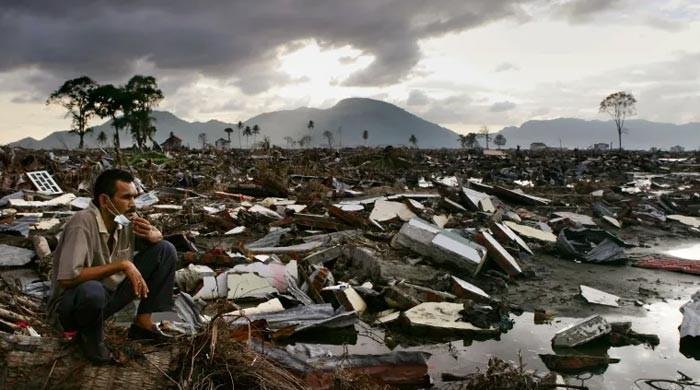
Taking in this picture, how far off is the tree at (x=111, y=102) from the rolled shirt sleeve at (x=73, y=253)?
40.8 m

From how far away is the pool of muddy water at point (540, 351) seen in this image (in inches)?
143

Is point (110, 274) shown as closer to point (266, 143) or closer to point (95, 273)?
point (95, 273)

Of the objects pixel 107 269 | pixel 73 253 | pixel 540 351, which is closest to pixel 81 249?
pixel 73 253

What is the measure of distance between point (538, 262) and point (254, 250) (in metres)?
3.77

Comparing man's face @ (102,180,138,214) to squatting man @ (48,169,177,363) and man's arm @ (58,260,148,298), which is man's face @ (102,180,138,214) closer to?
squatting man @ (48,169,177,363)

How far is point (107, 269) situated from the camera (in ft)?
8.42

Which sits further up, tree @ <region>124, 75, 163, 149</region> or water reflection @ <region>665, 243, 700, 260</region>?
tree @ <region>124, 75, 163, 149</region>

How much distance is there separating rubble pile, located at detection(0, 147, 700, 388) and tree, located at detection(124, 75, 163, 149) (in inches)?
1117

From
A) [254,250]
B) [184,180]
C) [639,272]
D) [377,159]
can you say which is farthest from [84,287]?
[377,159]

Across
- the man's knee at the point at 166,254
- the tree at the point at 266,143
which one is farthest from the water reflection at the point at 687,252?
the tree at the point at 266,143

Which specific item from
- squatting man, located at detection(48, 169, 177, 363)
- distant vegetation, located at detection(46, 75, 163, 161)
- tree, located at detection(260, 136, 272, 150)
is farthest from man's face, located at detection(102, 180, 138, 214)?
distant vegetation, located at detection(46, 75, 163, 161)

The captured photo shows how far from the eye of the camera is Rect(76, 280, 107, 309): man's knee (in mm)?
2455

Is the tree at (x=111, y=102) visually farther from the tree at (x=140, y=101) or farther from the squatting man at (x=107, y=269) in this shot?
the squatting man at (x=107, y=269)

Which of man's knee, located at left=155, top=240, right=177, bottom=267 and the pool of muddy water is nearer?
man's knee, located at left=155, top=240, right=177, bottom=267
